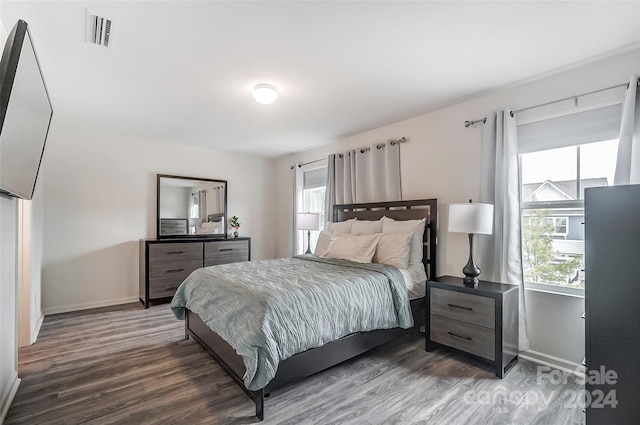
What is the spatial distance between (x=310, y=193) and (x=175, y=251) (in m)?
2.36

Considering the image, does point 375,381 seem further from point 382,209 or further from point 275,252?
point 275,252

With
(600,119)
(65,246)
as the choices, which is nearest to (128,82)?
(65,246)

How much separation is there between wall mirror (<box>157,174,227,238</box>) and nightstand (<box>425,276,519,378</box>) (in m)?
3.75

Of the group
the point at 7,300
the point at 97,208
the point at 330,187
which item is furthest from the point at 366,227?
the point at 97,208

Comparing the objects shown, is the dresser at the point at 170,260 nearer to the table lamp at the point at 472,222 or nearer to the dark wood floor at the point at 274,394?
the dark wood floor at the point at 274,394

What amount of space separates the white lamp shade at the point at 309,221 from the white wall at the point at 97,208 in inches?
76.0

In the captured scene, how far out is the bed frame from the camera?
198 centimetres

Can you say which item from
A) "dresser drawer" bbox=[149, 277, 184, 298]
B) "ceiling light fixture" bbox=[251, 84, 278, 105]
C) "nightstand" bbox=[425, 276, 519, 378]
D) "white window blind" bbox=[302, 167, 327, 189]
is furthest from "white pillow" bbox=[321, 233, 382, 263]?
"dresser drawer" bbox=[149, 277, 184, 298]

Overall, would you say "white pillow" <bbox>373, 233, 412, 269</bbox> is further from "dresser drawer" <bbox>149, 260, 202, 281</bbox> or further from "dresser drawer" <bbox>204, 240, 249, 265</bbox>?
"dresser drawer" <bbox>149, 260, 202, 281</bbox>

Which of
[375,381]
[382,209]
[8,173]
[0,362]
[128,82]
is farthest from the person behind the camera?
[382,209]

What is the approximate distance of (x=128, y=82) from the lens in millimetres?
2619

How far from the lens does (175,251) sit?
14.1 ft

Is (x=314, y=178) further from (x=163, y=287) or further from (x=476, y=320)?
(x=476, y=320)

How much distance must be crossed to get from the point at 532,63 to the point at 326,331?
103 inches
